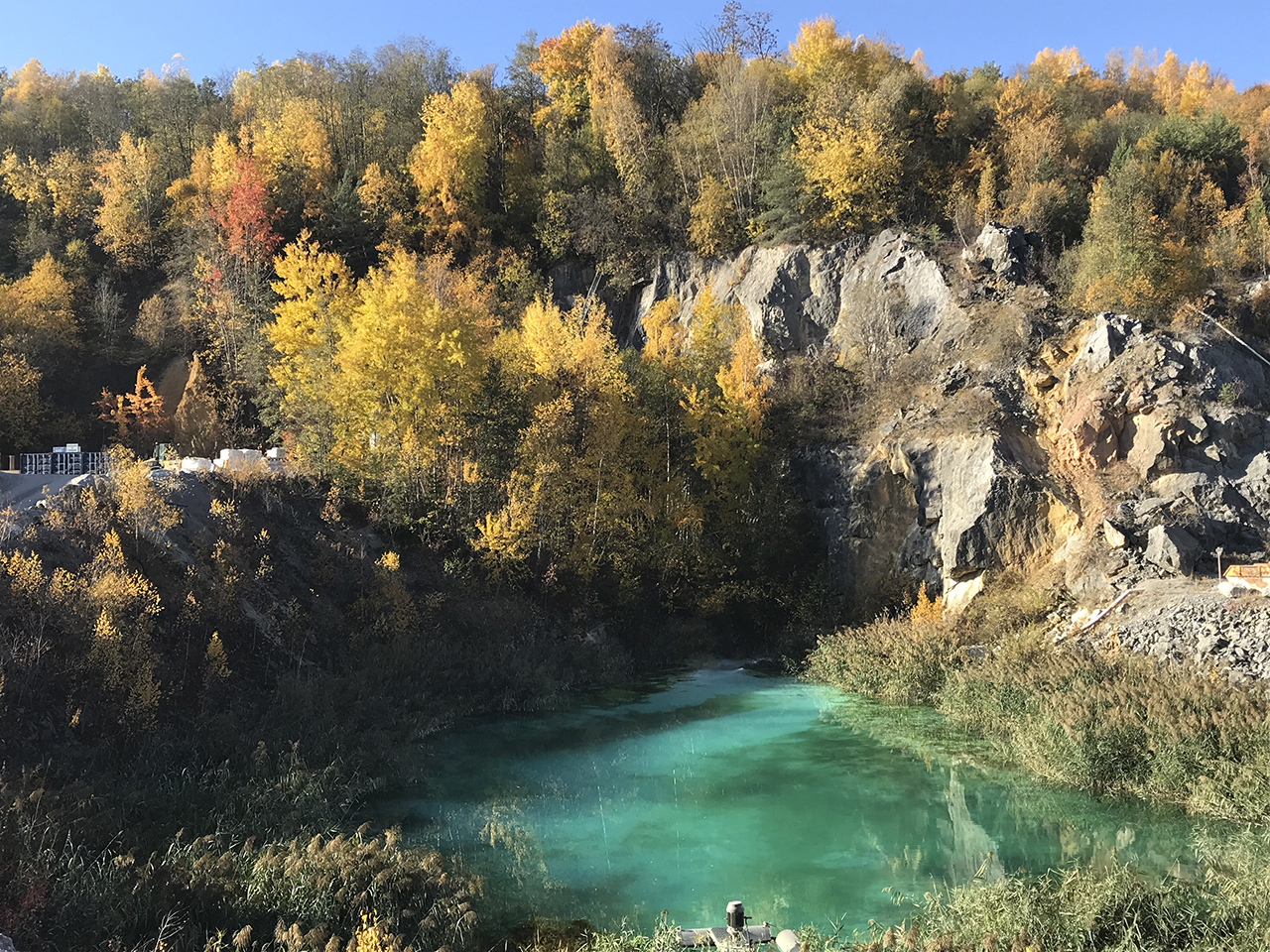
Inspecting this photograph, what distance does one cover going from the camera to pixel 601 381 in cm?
2638

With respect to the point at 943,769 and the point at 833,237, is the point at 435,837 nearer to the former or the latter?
the point at 943,769

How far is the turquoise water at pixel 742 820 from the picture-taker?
1027 cm

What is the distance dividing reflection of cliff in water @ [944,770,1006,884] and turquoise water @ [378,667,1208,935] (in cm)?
4

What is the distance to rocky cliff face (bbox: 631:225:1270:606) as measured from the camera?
2209 cm

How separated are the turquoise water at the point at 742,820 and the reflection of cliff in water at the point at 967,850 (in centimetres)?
4

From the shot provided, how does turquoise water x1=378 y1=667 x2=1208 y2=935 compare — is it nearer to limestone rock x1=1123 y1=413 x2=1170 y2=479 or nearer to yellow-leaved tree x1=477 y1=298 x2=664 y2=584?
yellow-leaved tree x1=477 y1=298 x2=664 y2=584

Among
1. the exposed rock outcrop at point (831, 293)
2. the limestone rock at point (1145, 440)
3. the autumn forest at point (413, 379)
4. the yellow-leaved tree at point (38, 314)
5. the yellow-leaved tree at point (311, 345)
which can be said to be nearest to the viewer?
the autumn forest at point (413, 379)

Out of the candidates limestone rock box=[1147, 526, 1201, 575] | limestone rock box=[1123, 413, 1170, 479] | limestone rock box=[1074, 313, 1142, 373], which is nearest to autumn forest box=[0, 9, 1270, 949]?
limestone rock box=[1074, 313, 1142, 373]

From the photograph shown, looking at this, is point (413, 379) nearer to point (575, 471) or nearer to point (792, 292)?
point (575, 471)

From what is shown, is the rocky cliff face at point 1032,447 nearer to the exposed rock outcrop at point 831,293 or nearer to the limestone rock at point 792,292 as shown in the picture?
the exposed rock outcrop at point 831,293

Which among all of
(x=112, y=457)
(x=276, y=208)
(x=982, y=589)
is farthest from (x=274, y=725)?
(x=276, y=208)

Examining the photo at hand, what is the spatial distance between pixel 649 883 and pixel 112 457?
1439 centimetres

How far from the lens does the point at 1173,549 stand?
20.1 m

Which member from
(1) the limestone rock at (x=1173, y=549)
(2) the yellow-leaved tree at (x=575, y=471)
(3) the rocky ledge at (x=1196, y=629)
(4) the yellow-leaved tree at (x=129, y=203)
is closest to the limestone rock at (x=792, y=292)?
(2) the yellow-leaved tree at (x=575, y=471)
